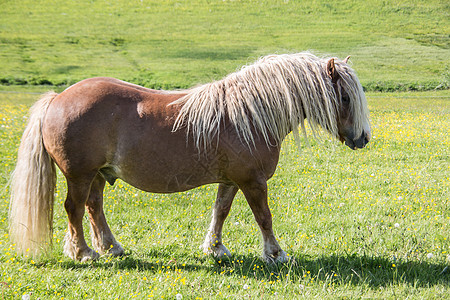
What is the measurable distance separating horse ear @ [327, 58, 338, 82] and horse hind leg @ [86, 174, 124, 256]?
9.32ft

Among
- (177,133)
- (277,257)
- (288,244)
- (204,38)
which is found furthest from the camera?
(204,38)

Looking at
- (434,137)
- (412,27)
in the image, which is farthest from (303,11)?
(434,137)

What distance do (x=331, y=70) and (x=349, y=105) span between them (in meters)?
0.43

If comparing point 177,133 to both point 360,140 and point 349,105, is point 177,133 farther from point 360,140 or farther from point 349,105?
point 360,140

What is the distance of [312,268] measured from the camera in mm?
4070

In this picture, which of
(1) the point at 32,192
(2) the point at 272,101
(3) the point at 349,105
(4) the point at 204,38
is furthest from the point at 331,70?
(4) the point at 204,38

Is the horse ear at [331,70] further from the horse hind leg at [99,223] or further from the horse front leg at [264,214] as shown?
the horse hind leg at [99,223]

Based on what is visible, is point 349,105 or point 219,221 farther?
point 219,221

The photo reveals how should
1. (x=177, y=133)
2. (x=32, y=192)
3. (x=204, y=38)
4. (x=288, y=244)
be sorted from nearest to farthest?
(x=177, y=133) → (x=32, y=192) → (x=288, y=244) → (x=204, y=38)

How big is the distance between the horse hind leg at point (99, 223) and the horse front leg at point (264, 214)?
1.67m

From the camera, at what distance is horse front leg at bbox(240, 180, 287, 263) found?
3941 mm

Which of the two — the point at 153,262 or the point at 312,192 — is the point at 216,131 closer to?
the point at 153,262

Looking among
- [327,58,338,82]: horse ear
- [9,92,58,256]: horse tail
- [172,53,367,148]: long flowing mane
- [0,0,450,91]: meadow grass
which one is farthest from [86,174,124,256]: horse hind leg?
[0,0,450,91]: meadow grass

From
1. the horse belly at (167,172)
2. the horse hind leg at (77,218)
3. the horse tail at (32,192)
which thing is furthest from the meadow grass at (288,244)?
the horse belly at (167,172)
